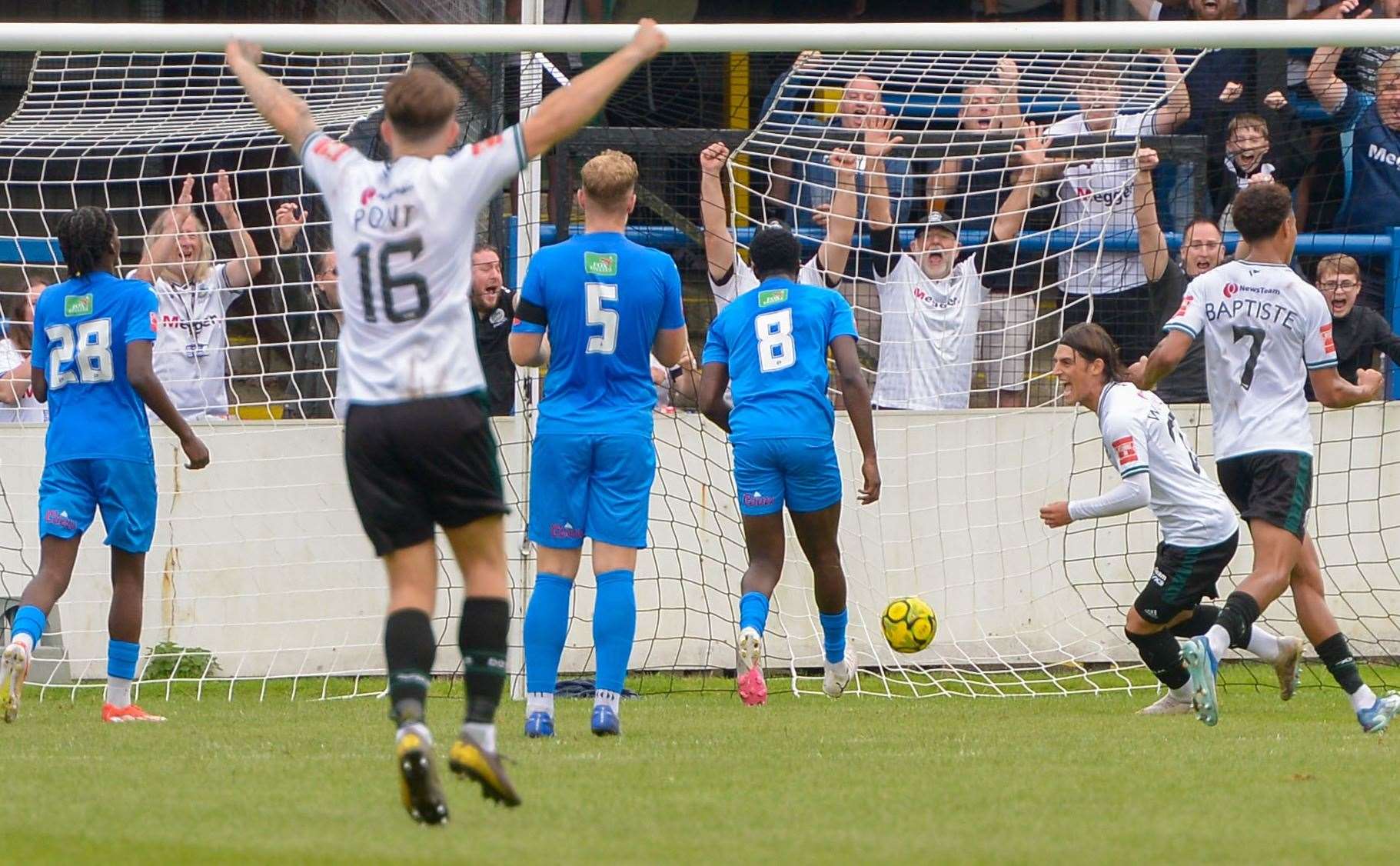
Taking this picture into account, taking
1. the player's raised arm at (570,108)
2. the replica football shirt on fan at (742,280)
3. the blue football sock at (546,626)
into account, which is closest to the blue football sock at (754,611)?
the blue football sock at (546,626)

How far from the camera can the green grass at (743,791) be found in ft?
13.2

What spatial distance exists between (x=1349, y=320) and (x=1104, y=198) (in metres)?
1.60

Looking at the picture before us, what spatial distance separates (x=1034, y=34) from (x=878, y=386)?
126 inches

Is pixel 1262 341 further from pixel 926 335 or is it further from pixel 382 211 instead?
pixel 382 211

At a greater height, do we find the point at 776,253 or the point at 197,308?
the point at 776,253

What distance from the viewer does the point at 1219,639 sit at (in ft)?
22.4

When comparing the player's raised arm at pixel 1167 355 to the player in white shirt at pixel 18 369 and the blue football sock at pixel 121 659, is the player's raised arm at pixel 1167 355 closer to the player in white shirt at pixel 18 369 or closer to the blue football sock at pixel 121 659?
the blue football sock at pixel 121 659

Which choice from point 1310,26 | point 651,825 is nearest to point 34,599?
point 651,825

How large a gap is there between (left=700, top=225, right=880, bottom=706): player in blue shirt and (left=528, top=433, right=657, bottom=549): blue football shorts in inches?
67.7

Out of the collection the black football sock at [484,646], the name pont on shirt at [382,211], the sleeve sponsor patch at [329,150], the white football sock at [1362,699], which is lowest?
the white football sock at [1362,699]

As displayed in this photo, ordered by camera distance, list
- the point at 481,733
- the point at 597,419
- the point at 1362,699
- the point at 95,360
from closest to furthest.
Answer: the point at 481,733 < the point at 597,419 < the point at 1362,699 < the point at 95,360

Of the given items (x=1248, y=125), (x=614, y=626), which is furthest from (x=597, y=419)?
(x=1248, y=125)

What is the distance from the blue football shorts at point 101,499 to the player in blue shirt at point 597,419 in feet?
6.59

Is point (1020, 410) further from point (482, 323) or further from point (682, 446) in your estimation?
point (482, 323)
